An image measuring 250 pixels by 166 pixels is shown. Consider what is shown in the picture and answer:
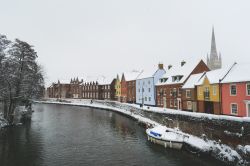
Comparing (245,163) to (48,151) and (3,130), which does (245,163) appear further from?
(3,130)

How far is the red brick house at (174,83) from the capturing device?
52594 millimetres

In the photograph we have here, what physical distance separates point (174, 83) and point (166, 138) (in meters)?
28.1

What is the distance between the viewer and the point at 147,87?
224 ft

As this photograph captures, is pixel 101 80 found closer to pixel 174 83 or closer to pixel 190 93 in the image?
pixel 174 83

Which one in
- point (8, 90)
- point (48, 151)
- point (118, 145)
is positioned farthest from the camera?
point (8, 90)

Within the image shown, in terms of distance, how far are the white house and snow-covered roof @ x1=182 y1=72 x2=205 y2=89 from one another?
15.3 meters

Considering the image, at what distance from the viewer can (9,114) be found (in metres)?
42.5

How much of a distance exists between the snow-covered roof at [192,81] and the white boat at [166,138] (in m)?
19.5

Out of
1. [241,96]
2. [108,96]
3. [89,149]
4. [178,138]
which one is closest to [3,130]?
[89,149]

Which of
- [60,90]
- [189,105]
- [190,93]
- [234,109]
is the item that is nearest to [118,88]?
[189,105]

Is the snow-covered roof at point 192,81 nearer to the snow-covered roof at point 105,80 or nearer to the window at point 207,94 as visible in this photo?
the window at point 207,94

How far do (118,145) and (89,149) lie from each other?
13.1 feet

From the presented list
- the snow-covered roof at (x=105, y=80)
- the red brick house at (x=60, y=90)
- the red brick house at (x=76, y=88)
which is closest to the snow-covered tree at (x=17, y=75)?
the snow-covered roof at (x=105, y=80)

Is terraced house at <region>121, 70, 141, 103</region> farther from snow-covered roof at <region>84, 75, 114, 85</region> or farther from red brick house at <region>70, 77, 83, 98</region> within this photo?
red brick house at <region>70, 77, 83, 98</region>
